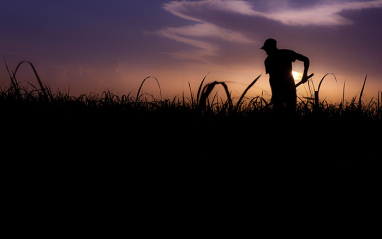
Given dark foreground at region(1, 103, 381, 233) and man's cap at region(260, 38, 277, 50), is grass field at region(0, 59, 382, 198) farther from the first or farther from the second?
man's cap at region(260, 38, 277, 50)

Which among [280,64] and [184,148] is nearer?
[184,148]

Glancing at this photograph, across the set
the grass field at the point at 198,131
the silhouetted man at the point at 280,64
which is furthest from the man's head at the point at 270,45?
the grass field at the point at 198,131

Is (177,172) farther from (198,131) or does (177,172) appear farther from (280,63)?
(280,63)

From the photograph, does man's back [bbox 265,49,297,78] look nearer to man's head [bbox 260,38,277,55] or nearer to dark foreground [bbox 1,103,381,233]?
man's head [bbox 260,38,277,55]

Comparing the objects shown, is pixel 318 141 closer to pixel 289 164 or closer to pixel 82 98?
pixel 289 164

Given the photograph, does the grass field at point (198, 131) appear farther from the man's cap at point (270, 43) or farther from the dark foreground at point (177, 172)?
the man's cap at point (270, 43)

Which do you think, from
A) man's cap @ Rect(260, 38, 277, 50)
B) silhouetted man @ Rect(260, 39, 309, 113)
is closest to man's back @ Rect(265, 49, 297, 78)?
silhouetted man @ Rect(260, 39, 309, 113)

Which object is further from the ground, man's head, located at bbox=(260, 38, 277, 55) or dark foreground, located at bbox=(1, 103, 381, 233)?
man's head, located at bbox=(260, 38, 277, 55)

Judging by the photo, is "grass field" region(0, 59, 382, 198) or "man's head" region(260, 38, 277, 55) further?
"man's head" region(260, 38, 277, 55)

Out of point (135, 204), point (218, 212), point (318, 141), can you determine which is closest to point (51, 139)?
point (135, 204)

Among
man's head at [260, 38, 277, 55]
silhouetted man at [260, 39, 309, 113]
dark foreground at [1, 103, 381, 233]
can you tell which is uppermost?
man's head at [260, 38, 277, 55]

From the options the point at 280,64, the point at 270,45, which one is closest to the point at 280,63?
the point at 280,64

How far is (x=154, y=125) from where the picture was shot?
2.52 m

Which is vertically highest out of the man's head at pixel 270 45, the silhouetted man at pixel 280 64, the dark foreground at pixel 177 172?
the man's head at pixel 270 45
